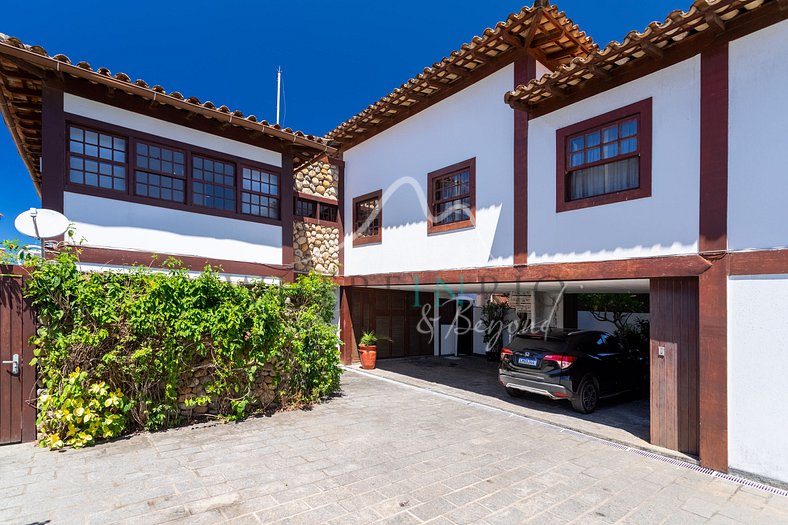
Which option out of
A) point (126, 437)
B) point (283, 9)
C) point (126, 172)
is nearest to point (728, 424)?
point (126, 437)

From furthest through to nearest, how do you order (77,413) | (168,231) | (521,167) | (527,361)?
1. (168,231)
2. (527,361)
3. (521,167)
4. (77,413)

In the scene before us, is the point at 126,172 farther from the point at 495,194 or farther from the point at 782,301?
the point at 782,301

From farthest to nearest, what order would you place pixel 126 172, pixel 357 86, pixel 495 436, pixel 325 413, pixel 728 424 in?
pixel 357 86
pixel 126 172
pixel 325 413
pixel 495 436
pixel 728 424

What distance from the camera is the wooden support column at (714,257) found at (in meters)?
5.07

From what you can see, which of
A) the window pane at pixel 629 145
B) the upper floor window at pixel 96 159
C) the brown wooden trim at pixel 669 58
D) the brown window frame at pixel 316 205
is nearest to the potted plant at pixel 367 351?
the brown window frame at pixel 316 205

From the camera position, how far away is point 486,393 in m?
9.27

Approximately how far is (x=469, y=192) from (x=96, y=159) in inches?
285

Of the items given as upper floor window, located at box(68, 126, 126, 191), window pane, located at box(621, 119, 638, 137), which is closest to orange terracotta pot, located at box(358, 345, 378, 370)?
upper floor window, located at box(68, 126, 126, 191)

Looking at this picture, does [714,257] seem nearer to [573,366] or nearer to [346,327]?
[573,366]

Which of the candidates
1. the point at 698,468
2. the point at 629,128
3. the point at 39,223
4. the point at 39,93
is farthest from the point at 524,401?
the point at 39,93

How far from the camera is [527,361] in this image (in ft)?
26.1

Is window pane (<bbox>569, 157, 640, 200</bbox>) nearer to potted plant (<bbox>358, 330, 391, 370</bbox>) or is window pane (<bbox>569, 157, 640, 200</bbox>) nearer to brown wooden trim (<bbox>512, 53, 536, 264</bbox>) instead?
brown wooden trim (<bbox>512, 53, 536, 264</bbox>)

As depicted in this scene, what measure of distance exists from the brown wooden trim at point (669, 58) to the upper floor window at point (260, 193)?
602 centimetres

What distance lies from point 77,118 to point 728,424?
11.1 m
